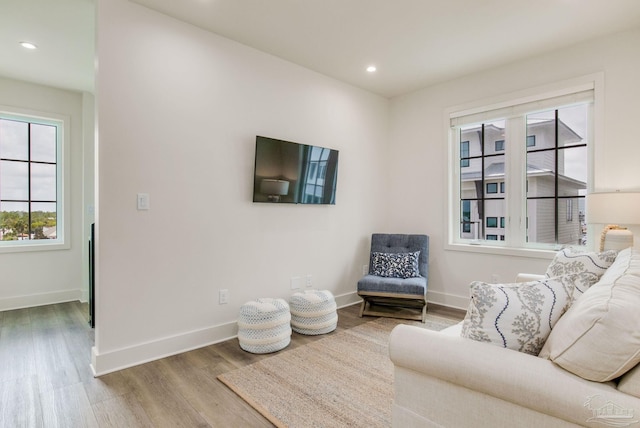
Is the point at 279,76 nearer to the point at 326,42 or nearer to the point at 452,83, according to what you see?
the point at 326,42

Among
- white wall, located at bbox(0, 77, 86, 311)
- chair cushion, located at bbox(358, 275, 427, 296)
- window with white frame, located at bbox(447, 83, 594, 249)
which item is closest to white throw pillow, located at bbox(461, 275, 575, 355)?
chair cushion, located at bbox(358, 275, 427, 296)

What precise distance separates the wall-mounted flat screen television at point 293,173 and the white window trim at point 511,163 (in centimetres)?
137

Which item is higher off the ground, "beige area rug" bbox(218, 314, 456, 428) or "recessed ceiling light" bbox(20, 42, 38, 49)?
"recessed ceiling light" bbox(20, 42, 38, 49)

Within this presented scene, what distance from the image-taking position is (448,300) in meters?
3.95

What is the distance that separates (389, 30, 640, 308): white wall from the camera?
2859mm

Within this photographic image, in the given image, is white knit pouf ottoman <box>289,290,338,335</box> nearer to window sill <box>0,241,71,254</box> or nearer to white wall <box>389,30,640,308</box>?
white wall <box>389,30,640,308</box>

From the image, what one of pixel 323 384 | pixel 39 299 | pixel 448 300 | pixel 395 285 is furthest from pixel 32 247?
pixel 448 300

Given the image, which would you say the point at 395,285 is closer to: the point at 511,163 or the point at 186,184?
the point at 511,163

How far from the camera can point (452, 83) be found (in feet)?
12.8

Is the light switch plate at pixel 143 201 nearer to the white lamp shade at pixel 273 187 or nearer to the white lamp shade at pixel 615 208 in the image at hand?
the white lamp shade at pixel 273 187

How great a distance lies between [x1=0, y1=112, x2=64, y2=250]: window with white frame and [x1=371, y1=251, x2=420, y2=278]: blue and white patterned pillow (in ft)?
12.9

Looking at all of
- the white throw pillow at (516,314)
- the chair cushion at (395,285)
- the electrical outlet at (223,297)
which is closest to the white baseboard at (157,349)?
the electrical outlet at (223,297)

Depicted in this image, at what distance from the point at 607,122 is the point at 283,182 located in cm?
289

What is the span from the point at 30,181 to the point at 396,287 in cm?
447
